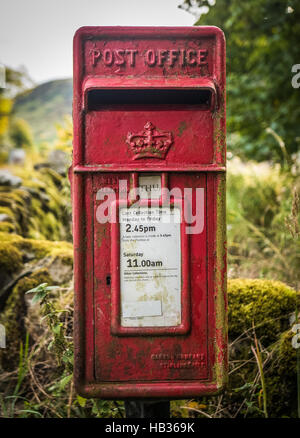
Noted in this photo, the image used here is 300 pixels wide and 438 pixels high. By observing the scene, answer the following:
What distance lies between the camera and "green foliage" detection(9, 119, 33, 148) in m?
12.3

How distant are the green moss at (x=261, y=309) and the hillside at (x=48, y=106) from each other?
14.9 ft

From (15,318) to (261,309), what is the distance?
1.50m

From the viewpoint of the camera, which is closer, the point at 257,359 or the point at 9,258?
the point at 257,359

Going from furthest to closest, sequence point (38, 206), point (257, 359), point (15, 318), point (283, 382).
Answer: point (38, 206) → point (15, 318) → point (283, 382) → point (257, 359)

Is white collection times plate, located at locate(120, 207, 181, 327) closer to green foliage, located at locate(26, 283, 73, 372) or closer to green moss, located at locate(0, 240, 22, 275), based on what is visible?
green foliage, located at locate(26, 283, 73, 372)

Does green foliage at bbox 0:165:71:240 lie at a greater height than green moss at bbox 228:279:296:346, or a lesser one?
greater

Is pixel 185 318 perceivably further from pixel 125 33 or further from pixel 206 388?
pixel 125 33

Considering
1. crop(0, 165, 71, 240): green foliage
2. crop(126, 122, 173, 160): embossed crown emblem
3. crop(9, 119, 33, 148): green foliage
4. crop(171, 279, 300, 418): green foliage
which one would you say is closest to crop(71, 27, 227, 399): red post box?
crop(126, 122, 173, 160): embossed crown emblem

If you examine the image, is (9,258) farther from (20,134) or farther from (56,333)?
(20,134)

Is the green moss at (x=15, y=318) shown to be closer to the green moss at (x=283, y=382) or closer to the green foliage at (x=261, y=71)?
the green moss at (x=283, y=382)

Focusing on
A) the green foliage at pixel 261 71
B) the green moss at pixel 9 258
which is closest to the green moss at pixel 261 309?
the green moss at pixel 9 258

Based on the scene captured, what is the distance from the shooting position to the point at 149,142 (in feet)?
4.86

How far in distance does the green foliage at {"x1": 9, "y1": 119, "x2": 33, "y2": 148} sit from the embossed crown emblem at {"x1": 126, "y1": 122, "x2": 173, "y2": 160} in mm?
11614

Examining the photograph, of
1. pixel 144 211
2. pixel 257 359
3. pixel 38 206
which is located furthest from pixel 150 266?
pixel 38 206
